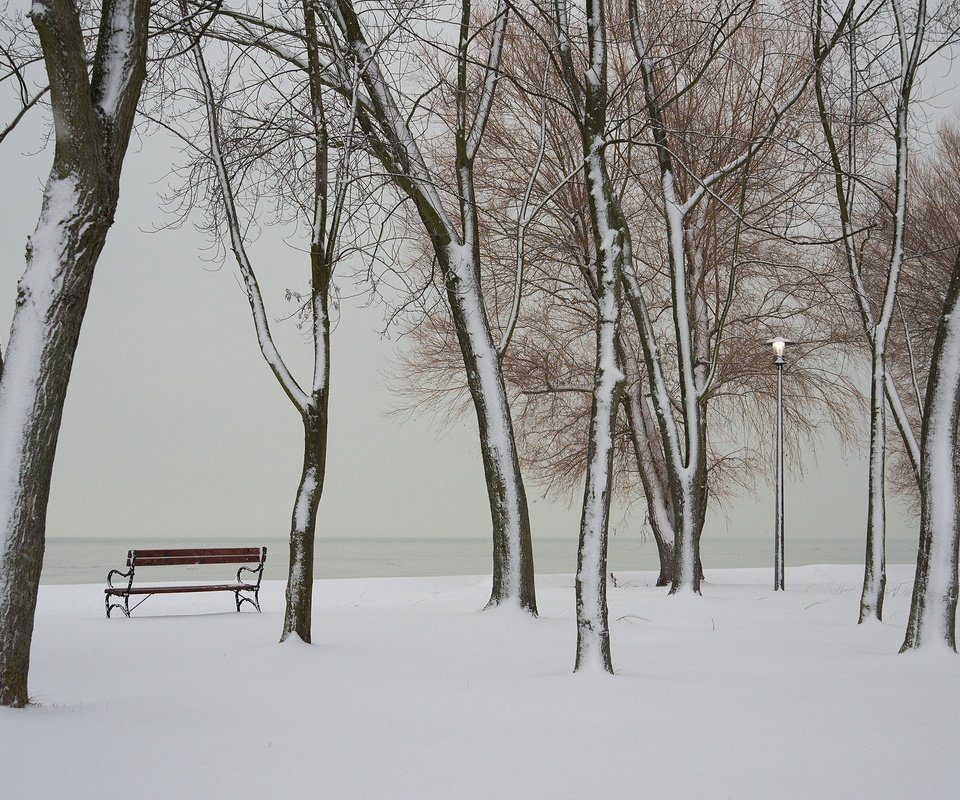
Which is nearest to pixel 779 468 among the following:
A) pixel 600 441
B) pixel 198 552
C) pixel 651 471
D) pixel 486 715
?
pixel 651 471

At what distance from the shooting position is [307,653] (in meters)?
7.83

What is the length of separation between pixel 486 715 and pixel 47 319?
336 cm

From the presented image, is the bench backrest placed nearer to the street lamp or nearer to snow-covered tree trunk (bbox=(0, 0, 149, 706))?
snow-covered tree trunk (bbox=(0, 0, 149, 706))

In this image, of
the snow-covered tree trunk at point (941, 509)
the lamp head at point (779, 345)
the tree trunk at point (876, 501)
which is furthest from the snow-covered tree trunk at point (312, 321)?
the lamp head at point (779, 345)

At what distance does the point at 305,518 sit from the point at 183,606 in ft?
25.5

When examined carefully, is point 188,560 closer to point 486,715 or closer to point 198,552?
point 198,552

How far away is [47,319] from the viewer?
16.8 ft

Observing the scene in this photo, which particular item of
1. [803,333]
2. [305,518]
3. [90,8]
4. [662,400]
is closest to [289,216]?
[90,8]

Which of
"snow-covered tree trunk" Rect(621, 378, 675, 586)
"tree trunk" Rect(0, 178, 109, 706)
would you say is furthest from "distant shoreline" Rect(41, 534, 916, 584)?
"tree trunk" Rect(0, 178, 109, 706)

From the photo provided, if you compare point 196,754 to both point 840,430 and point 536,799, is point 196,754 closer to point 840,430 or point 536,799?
point 536,799

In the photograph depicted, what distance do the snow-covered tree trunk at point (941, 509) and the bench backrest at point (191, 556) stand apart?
9.26 meters

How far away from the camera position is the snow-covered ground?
3902mm

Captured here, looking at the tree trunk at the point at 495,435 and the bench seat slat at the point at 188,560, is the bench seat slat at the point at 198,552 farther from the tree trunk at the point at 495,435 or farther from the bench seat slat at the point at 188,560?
the tree trunk at the point at 495,435

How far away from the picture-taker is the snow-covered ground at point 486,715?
3.90m
